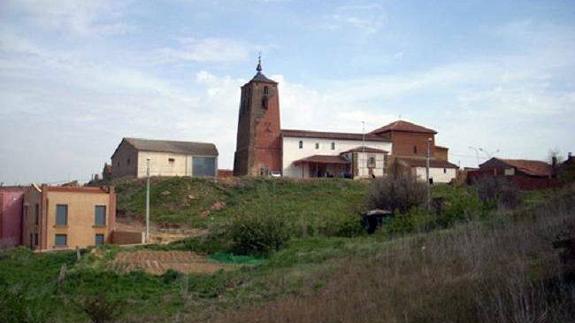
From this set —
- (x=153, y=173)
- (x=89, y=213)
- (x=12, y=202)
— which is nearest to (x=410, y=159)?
(x=153, y=173)

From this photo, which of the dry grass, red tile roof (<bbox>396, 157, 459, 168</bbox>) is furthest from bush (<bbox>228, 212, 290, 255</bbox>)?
red tile roof (<bbox>396, 157, 459, 168</bbox>)

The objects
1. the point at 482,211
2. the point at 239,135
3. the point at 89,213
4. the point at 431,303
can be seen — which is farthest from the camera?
the point at 239,135

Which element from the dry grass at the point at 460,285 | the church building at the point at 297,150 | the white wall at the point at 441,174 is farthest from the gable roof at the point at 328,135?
the dry grass at the point at 460,285

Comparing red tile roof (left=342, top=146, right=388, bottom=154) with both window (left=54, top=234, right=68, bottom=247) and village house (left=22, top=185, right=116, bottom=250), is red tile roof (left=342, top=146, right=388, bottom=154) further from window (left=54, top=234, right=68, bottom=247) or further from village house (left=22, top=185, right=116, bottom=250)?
window (left=54, top=234, right=68, bottom=247)

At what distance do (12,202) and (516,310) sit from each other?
4066 centimetres

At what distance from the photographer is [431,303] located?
8484 millimetres

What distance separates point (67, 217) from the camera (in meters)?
39.0

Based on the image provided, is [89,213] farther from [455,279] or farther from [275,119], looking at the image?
[455,279]

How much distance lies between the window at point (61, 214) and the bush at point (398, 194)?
18495 millimetres

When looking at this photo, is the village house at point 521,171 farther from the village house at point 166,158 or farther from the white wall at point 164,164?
the white wall at point 164,164

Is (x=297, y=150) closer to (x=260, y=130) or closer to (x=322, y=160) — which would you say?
(x=322, y=160)

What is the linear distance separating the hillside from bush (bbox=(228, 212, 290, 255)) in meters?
0.09

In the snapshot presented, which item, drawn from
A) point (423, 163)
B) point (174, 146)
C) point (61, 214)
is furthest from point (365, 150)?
point (61, 214)

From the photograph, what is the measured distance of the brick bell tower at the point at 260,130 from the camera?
53.0m
